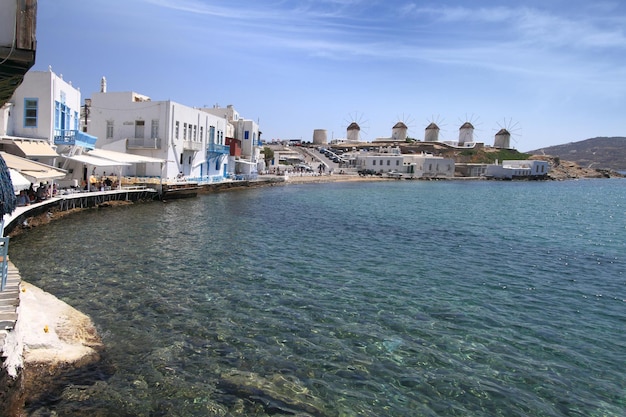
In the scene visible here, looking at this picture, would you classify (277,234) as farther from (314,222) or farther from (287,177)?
(287,177)

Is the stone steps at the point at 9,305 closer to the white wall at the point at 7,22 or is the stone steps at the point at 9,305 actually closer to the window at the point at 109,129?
the white wall at the point at 7,22

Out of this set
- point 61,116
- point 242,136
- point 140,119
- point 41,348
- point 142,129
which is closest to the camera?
point 41,348

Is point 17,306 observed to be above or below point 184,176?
below

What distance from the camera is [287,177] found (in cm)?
7638

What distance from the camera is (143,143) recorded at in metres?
43.3

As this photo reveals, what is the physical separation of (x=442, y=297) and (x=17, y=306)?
11.1 m

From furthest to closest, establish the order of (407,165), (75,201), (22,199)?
(407,165) < (75,201) < (22,199)

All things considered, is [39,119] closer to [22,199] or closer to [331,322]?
[22,199]

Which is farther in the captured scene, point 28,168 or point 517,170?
point 517,170

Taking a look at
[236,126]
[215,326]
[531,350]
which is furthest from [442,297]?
[236,126]

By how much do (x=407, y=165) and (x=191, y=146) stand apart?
73588mm

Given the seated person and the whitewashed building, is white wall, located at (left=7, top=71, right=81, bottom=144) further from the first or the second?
the seated person

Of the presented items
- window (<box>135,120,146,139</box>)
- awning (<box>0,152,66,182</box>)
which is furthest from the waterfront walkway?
window (<box>135,120,146,139</box>)

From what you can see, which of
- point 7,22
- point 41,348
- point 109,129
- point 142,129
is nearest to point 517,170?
point 142,129
